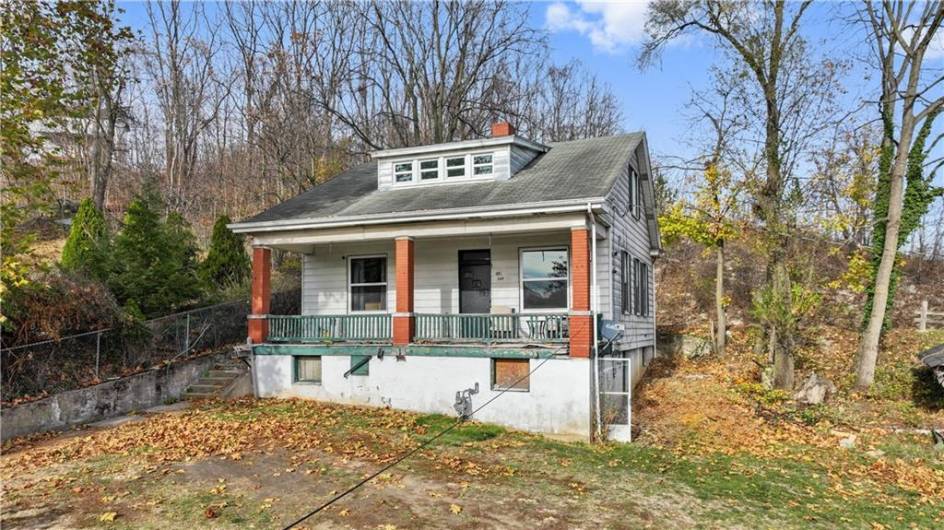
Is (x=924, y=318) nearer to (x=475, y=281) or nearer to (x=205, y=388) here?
(x=475, y=281)

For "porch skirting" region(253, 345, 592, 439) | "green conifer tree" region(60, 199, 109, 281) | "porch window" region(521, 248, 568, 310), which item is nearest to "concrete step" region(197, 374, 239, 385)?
"porch skirting" region(253, 345, 592, 439)

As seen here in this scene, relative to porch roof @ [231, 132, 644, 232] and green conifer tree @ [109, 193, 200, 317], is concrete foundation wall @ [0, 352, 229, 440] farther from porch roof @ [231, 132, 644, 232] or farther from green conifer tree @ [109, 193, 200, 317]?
porch roof @ [231, 132, 644, 232]

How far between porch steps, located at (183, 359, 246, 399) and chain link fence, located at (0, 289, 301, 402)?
0.82 metres

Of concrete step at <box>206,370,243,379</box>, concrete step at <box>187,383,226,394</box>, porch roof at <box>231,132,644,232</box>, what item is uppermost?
porch roof at <box>231,132,644,232</box>

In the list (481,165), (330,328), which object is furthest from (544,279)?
(330,328)

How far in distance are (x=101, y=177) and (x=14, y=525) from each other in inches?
1003

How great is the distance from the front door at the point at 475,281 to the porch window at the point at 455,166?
88.7 inches

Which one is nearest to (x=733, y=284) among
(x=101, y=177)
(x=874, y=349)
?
(x=874, y=349)

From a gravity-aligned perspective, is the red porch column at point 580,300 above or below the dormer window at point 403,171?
below

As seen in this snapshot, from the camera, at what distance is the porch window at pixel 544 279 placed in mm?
14297

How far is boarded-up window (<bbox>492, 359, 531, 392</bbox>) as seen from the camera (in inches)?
487

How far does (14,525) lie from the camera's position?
6.81 meters

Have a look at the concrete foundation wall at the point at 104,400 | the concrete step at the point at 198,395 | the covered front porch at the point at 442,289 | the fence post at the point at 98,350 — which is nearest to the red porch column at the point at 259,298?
the covered front porch at the point at 442,289

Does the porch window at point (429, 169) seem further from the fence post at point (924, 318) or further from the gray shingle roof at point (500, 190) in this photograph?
the fence post at point (924, 318)
